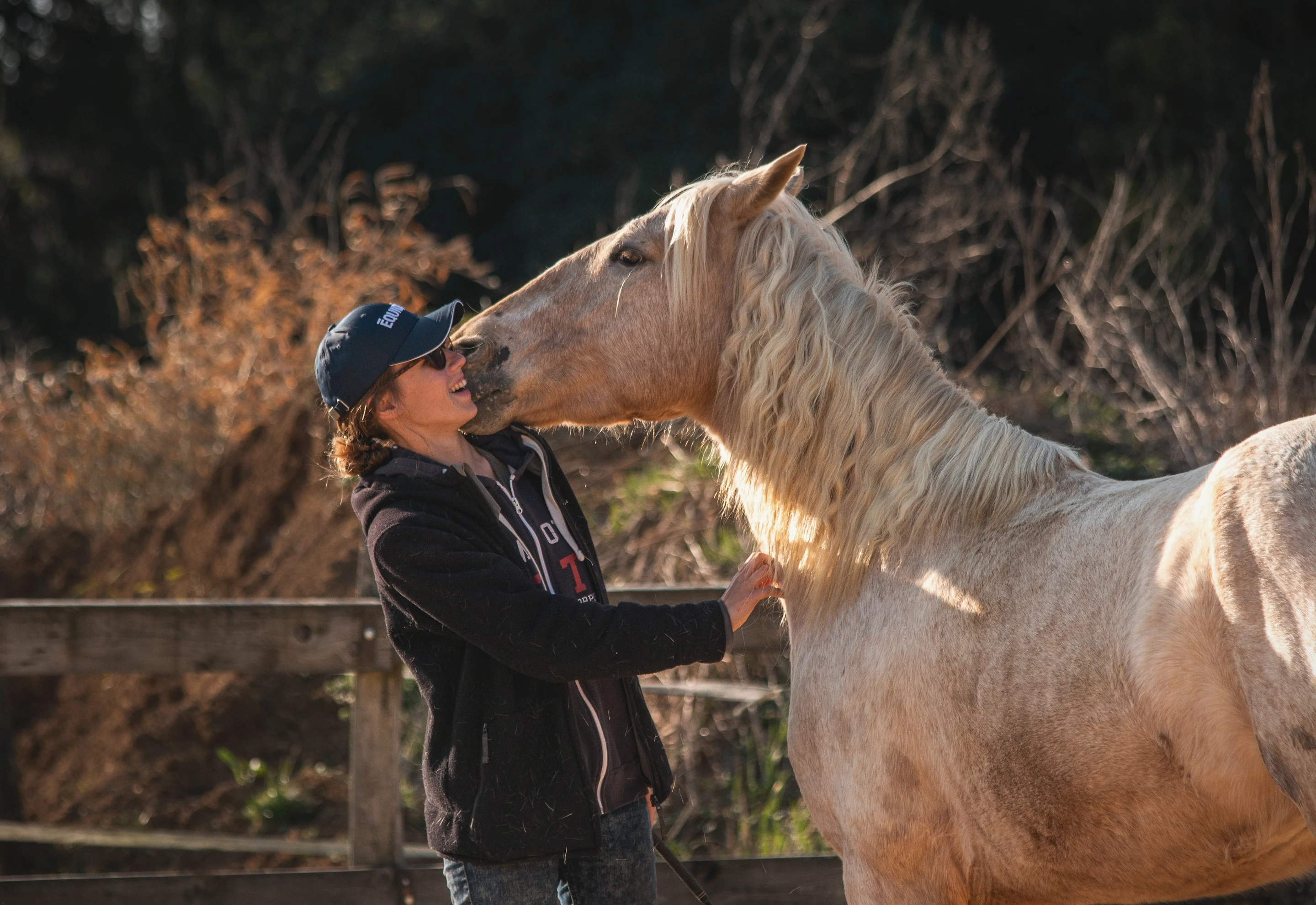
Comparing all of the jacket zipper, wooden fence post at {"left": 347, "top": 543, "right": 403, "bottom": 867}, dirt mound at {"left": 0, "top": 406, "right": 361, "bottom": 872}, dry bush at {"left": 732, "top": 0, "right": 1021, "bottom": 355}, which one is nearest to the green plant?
dirt mound at {"left": 0, "top": 406, "right": 361, "bottom": 872}

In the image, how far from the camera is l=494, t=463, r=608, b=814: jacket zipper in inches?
86.1

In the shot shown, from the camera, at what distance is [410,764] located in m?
5.11

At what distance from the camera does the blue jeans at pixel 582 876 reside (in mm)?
2098

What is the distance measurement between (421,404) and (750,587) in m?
0.76

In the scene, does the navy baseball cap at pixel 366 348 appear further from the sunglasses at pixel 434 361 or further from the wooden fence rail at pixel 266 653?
the wooden fence rail at pixel 266 653

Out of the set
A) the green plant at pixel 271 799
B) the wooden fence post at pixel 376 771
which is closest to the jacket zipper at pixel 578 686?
the wooden fence post at pixel 376 771

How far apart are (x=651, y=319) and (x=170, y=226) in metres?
6.85

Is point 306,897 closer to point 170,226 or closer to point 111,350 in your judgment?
point 170,226

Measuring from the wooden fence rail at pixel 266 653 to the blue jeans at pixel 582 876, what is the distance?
108cm

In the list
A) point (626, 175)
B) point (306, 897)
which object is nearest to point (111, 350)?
point (626, 175)

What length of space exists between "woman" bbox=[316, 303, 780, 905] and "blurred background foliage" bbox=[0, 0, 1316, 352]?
11.8 metres

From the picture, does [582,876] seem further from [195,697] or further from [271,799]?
[195,697]

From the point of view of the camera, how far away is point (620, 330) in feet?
7.69

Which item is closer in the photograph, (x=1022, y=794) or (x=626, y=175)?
(x=1022, y=794)
